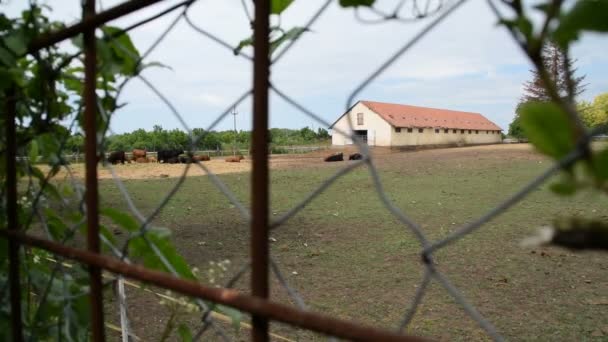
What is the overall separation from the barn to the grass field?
1013cm

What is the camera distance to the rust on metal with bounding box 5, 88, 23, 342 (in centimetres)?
67

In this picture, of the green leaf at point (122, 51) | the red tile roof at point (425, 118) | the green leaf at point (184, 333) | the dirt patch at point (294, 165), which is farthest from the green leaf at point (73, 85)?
the red tile roof at point (425, 118)

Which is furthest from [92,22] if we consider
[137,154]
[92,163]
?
[137,154]

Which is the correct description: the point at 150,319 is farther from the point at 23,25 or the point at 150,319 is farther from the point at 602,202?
the point at 602,202

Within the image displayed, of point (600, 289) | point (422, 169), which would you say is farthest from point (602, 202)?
point (422, 169)

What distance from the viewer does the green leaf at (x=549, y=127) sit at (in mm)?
195

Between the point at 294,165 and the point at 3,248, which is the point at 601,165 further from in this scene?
the point at 294,165

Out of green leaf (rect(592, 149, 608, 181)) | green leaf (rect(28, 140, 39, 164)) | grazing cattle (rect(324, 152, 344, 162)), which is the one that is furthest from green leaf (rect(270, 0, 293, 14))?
grazing cattle (rect(324, 152, 344, 162))

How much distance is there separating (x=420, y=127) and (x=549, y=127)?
20.1 m

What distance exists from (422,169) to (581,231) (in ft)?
35.4

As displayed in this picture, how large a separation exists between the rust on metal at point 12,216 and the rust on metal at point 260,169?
0.47 metres

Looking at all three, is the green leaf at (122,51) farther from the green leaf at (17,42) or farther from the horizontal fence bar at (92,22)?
the green leaf at (17,42)

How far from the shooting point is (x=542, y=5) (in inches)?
8.9

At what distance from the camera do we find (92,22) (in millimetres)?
522
